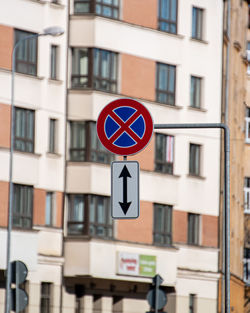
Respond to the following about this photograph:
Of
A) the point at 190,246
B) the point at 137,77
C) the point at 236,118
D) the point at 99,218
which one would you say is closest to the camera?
the point at 99,218

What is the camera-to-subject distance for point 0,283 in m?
40.9

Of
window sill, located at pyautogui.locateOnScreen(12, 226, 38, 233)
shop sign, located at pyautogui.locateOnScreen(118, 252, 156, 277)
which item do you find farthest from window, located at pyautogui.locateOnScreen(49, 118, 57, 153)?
shop sign, located at pyautogui.locateOnScreen(118, 252, 156, 277)

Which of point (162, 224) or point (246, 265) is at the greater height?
point (162, 224)

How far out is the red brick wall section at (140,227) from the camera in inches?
1747

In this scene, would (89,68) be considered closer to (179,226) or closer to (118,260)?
(118,260)

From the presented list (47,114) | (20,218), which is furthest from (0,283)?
(47,114)

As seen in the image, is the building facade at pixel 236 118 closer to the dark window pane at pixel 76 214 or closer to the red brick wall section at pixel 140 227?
the red brick wall section at pixel 140 227

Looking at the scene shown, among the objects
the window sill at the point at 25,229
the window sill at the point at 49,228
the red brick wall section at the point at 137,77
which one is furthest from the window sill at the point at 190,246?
the window sill at the point at 25,229

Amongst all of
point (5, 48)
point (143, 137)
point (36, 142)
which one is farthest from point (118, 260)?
point (143, 137)

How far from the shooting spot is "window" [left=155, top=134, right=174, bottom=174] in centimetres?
4628

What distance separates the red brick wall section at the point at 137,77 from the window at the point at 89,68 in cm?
95

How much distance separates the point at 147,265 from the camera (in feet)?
148

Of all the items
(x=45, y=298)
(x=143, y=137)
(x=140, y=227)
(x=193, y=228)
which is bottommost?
(x=45, y=298)

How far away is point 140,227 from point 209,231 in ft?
15.3
